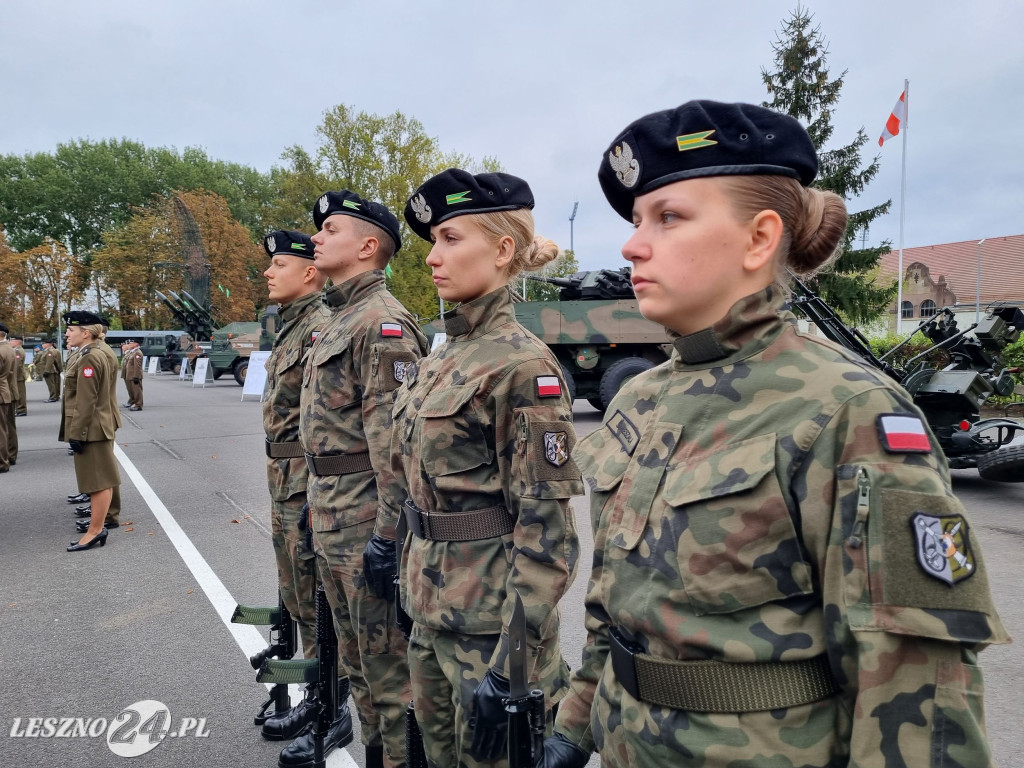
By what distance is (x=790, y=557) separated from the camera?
105 centimetres

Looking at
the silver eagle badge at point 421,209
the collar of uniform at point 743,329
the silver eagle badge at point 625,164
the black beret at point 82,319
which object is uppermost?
the silver eagle badge at point 421,209

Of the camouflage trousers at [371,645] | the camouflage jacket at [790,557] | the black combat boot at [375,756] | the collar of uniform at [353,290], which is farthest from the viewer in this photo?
the collar of uniform at [353,290]

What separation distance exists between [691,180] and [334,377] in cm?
192

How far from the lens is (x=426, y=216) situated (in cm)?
235

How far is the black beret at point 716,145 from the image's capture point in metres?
1.21

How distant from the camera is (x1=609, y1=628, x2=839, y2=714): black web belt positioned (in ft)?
3.46

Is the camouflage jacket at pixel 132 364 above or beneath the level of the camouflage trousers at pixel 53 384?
above

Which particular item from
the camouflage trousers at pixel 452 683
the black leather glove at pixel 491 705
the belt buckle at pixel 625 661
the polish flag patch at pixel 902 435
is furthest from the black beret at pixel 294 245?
the polish flag patch at pixel 902 435

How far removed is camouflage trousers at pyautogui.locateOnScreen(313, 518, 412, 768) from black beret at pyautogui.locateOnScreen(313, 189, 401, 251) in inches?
51.6

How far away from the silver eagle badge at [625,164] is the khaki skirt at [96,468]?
6.03m

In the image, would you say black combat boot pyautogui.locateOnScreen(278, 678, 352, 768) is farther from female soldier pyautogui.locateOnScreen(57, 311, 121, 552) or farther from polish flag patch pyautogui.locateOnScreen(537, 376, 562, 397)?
female soldier pyautogui.locateOnScreen(57, 311, 121, 552)

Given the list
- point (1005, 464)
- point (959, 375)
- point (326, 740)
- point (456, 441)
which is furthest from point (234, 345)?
point (456, 441)

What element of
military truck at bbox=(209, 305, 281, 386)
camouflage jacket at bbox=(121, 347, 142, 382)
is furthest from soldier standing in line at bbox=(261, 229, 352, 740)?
military truck at bbox=(209, 305, 281, 386)

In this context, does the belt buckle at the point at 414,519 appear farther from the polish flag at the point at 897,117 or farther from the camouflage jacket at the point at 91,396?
the polish flag at the point at 897,117
